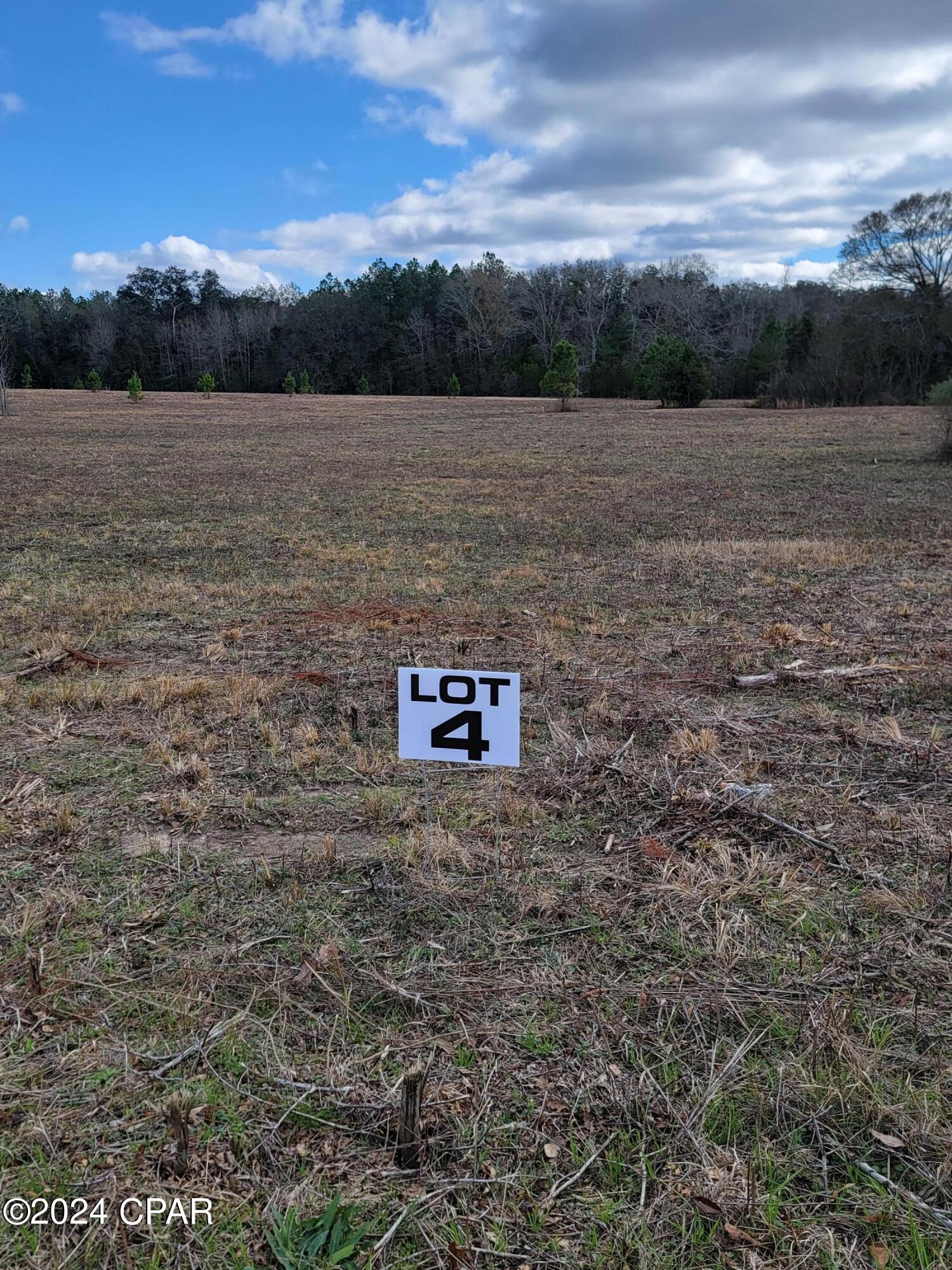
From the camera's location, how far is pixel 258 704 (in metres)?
5.31

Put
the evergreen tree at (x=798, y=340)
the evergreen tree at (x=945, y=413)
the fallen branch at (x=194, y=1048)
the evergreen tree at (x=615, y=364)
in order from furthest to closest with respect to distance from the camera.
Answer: the evergreen tree at (x=615, y=364), the evergreen tree at (x=798, y=340), the evergreen tree at (x=945, y=413), the fallen branch at (x=194, y=1048)

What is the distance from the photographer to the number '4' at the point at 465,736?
327 cm

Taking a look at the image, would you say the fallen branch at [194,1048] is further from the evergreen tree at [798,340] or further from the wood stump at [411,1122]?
the evergreen tree at [798,340]

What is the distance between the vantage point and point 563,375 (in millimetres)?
44531

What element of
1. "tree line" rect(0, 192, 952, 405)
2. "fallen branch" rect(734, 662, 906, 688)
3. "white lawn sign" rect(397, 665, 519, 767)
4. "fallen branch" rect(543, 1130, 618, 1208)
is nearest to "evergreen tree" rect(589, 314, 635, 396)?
"tree line" rect(0, 192, 952, 405)

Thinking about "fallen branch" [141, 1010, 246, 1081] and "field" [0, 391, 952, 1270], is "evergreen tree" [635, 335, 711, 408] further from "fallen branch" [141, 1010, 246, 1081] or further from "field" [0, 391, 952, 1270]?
"fallen branch" [141, 1010, 246, 1081]

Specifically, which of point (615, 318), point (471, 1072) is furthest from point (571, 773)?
point (615, 318)

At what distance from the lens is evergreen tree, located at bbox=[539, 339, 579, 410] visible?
44.6 m

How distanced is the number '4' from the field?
417mm

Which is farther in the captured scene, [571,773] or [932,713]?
[932,713]

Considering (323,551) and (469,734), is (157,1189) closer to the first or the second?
(469,734)

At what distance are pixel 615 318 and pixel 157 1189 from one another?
79132 millimetres

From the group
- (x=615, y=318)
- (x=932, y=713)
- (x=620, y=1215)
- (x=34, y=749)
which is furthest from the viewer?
(x=615, y=318)

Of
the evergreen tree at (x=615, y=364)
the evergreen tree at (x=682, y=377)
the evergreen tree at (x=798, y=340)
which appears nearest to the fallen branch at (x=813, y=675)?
the evergreen tree at (x=682, y=377)
